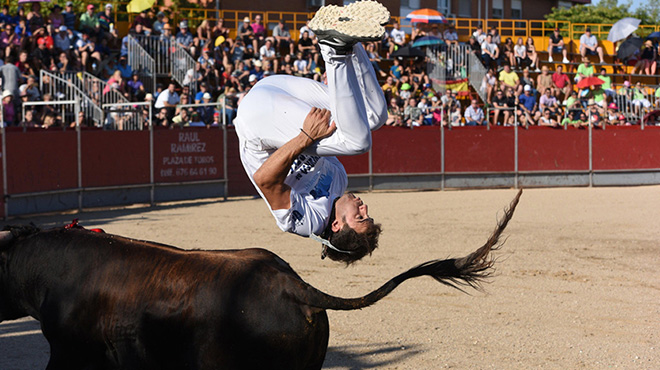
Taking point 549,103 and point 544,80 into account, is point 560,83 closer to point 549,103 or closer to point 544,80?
point 544,80

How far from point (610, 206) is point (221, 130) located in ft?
25.0

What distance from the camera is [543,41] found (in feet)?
89.0

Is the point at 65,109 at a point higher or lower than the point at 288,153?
higher

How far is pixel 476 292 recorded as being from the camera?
26.4 ft

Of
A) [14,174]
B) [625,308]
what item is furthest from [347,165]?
[625,308]

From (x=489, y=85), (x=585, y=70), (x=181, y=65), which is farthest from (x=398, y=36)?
(x=181, y=65)

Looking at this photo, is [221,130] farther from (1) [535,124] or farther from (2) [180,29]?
(1) [535,124]

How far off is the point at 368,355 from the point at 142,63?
13.9 m

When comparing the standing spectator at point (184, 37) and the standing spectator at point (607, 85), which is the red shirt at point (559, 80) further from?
the standing spectator at point (184, 37)

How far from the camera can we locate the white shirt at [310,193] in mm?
4285

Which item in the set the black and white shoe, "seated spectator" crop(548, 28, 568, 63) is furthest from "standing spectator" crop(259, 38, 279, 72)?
the black and white shoe

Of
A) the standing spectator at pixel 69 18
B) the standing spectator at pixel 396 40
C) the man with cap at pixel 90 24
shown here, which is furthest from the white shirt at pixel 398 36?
the standing spectator at pixel 69 18

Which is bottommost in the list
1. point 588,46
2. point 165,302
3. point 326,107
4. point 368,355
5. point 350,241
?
point 368,355

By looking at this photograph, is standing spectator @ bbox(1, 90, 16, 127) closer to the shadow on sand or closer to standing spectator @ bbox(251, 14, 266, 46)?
standing spectator @ bbox(251, 14, 266, 46)
